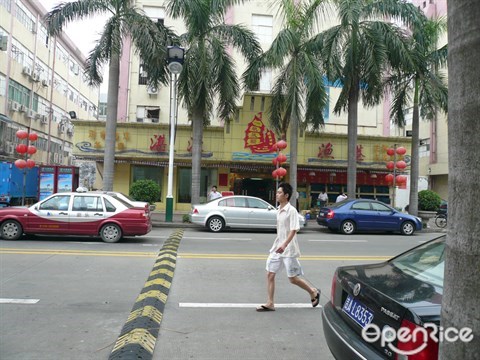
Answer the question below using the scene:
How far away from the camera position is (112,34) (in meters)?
15.3

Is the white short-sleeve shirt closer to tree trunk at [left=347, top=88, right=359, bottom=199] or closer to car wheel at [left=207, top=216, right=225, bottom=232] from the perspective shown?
car wheel at [left=207, top=216, right=225, bottom=232]

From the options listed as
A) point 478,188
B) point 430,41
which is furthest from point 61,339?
point 430,41

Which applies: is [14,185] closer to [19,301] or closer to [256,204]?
[256,204]

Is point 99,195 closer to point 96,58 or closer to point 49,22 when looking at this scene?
point 96,58

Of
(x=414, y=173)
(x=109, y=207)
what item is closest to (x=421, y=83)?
(x=414, y=173)

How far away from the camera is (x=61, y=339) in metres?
4.12

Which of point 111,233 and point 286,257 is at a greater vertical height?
point 286,257

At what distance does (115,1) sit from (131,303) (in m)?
14.1

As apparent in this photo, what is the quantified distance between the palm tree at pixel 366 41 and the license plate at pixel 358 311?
1443 centimetres

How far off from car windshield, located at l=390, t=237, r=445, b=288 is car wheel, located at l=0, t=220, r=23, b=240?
10.0 metres

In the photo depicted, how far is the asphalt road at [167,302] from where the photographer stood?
13.1 feet

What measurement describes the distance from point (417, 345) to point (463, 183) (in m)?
1.10

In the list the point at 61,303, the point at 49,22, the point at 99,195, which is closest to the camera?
the point at 61,303

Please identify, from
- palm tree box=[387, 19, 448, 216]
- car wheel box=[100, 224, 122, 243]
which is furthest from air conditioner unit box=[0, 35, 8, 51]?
palm tree box=[387, 19, 448, 216]
